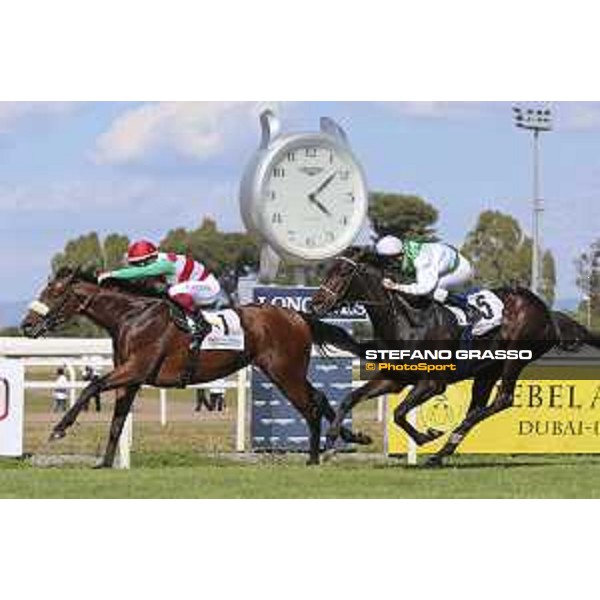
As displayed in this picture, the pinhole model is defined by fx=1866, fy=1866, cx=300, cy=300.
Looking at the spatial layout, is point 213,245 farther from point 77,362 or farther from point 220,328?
point 77,362

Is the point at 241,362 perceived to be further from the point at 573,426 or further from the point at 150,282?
the point at 573,426

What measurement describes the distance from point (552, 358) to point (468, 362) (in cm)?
85

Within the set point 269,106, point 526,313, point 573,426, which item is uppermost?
point 269,106

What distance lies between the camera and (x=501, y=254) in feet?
46.4

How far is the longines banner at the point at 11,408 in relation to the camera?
1411 centimetres

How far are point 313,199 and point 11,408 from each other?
9.14ft

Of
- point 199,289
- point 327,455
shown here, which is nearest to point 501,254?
point 327,455

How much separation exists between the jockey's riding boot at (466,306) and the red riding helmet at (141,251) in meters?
2.29

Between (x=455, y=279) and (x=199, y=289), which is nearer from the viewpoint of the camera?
(x=199, y=289)

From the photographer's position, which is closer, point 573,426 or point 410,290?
point 410,290

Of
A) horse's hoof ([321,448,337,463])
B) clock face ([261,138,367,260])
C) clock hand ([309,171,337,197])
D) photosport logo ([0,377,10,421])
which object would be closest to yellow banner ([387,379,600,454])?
horse's hoof ([321,448,337,463])

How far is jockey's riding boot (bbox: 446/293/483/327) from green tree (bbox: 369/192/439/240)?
20.2 inches

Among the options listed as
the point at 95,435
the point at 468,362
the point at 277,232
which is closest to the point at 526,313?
the point at 468,362

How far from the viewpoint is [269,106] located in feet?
45.1
